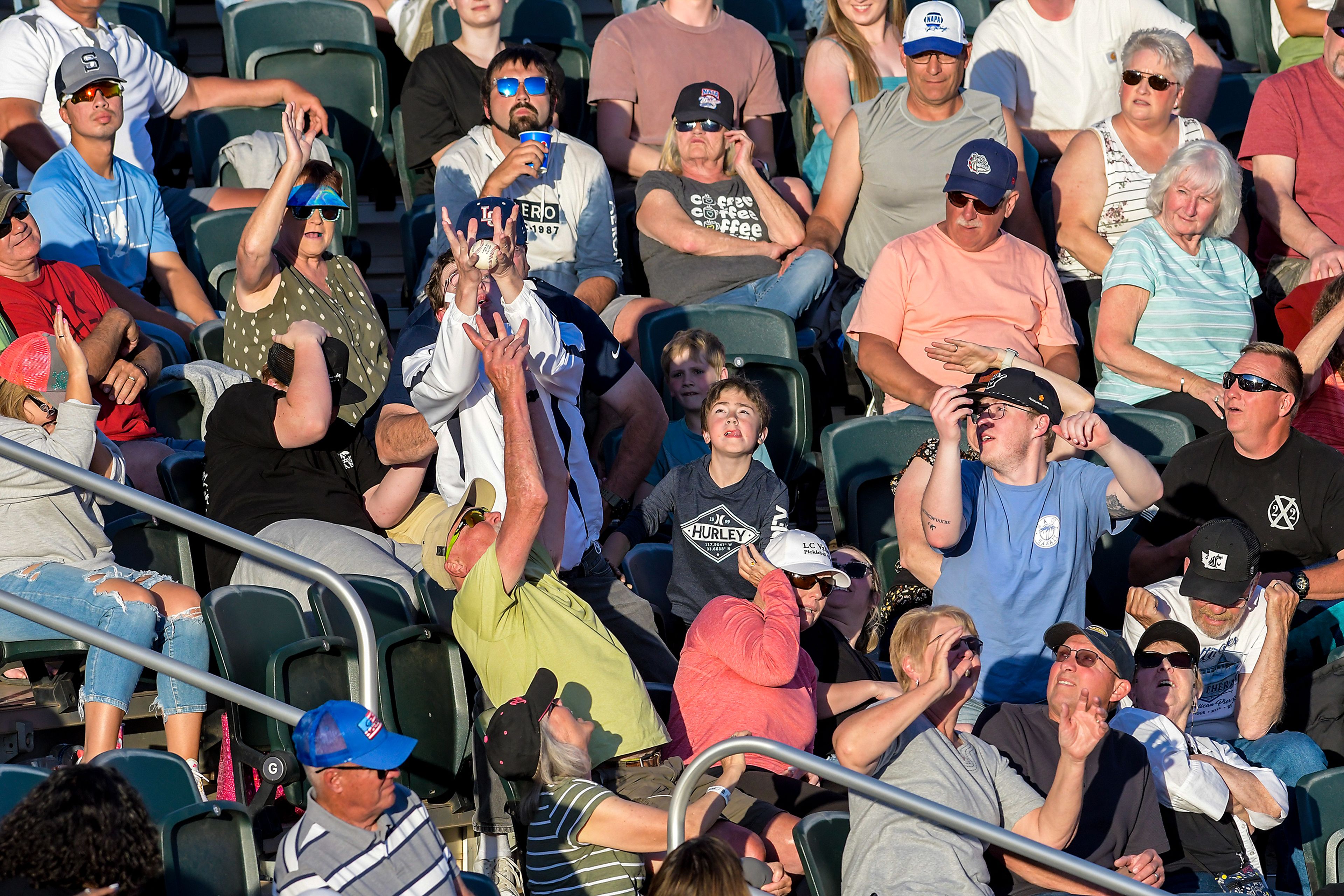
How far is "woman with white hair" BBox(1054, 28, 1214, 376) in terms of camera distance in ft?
20.7

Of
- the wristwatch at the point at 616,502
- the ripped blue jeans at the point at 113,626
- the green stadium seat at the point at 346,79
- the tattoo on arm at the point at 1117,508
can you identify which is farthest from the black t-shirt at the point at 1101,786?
the green stadium seat at the point at 346,79

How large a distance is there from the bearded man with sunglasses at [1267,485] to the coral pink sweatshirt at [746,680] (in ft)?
4.46

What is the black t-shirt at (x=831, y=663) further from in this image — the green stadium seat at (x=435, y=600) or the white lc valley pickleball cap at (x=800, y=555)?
the green stadium seat at (x=435, y=600)

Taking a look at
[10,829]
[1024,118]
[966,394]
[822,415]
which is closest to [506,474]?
[966,394]

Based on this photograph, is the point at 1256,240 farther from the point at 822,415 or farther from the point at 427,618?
the point at 427,618

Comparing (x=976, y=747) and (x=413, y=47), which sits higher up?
(x=413, y=47)

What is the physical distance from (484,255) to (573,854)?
158 cm

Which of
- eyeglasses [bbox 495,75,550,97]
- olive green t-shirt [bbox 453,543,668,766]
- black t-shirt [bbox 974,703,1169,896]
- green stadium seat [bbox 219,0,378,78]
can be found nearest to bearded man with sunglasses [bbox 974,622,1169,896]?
black t-shirt [bbox 974,703,1169,896]

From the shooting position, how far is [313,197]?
538 centimetres

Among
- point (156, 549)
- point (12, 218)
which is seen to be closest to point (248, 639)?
point (156, 549)

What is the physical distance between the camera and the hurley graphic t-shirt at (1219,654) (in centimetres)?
444

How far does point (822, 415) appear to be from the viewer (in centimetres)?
633

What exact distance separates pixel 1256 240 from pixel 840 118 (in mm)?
1793

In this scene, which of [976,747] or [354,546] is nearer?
[976,747]
